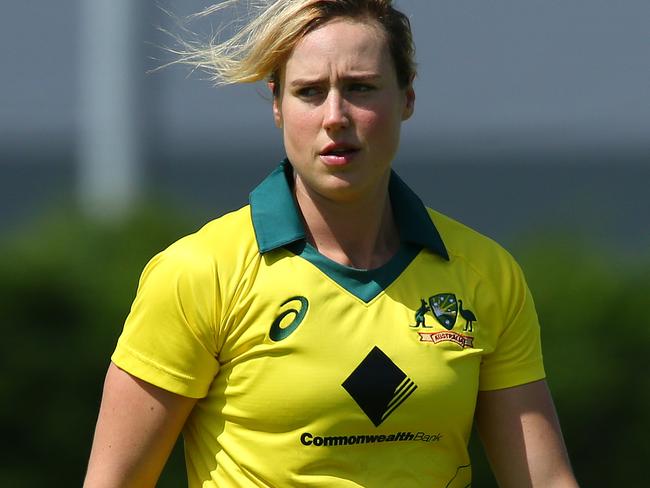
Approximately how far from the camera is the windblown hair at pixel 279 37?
3295 millimetres

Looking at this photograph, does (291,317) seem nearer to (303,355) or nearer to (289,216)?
(303,355)

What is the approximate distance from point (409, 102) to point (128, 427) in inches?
40.4

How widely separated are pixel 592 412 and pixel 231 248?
4.35 m

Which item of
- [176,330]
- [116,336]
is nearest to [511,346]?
[176,330]

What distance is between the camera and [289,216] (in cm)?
337

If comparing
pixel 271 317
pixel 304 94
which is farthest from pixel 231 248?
pixel 304 94

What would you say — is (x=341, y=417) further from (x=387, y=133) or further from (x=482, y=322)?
(x=387, y=133)

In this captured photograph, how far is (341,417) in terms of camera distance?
10.5 ft

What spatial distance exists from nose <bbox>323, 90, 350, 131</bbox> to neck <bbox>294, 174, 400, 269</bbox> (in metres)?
0.23

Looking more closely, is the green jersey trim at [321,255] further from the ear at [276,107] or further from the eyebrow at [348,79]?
the eyebrow at [348,79]

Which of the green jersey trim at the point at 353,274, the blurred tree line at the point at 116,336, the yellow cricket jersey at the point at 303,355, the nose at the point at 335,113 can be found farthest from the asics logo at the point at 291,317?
the blurred tree line at the point at 116,336

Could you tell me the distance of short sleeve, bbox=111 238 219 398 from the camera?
3.17 m

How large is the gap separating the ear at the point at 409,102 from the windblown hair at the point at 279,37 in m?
0.02

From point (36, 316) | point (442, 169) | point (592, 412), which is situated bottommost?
point (442, 169)
